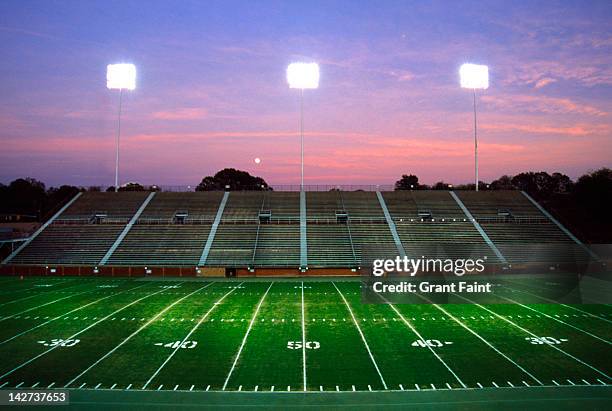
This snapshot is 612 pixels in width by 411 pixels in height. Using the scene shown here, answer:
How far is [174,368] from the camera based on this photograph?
12977 mm

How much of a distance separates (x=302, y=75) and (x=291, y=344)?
2841 cm

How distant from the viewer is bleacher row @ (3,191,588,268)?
35500 millimetres

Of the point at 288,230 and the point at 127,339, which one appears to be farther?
the point at 288,230

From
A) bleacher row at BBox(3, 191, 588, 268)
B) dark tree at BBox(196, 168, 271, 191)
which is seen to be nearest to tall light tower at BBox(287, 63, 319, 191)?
bleacher row at BBox(3, 191, 588, 268)

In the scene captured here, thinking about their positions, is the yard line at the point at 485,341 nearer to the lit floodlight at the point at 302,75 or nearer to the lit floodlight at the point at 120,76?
the lit floodlight at the point at 302,75

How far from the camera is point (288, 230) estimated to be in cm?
3984

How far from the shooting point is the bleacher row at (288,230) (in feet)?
116

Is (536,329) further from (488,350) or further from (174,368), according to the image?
(174,368)

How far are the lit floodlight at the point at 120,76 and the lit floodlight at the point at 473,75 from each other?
27.4m

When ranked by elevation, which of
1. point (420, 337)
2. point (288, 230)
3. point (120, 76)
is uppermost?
point (120, 76)

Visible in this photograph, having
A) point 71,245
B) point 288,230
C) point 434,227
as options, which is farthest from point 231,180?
point 434,227

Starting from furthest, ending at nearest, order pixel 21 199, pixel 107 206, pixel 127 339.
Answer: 1. pixel 21 199
2. pixel 107 206
3. pixel 127 339

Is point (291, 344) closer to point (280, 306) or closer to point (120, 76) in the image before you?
point (280, 306)

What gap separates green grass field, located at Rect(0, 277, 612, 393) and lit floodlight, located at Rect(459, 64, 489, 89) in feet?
78.7
